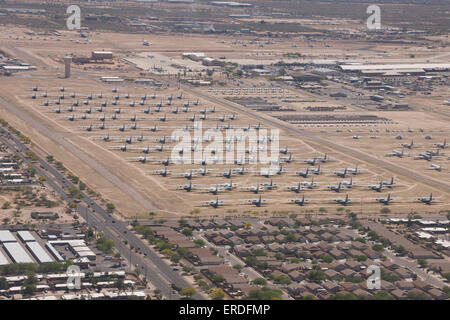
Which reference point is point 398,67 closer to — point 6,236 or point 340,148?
point 340,148

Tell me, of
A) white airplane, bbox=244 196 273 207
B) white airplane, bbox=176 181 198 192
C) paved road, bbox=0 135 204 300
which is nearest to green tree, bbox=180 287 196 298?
paved road, bbox=0 135 204 300

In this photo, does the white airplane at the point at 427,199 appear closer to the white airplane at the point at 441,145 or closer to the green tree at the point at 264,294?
the white airplane at the point at 441,145

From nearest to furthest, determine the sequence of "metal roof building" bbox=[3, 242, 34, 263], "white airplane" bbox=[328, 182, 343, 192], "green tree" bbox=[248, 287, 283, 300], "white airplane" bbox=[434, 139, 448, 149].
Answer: "green tree" bbox=[248, 287, 283, 300] < "metal roof building" bbox=[3, 242, 34, 263] < "white airplane" bbox=[328, 182, 343, 192] < "white airplane" bbox=[434, 139, 448, 149]

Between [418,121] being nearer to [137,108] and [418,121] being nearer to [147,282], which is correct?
[137,108]

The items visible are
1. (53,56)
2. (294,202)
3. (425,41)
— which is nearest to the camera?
(294,202)

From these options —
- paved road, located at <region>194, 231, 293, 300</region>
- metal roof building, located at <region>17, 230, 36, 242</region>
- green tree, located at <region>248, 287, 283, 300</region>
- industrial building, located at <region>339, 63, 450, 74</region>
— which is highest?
industrial building, located at <region>339, 63, 450, 74</region>

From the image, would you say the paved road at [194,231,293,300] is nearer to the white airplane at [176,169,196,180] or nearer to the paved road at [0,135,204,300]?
the paved road at [0,135,204,300]
